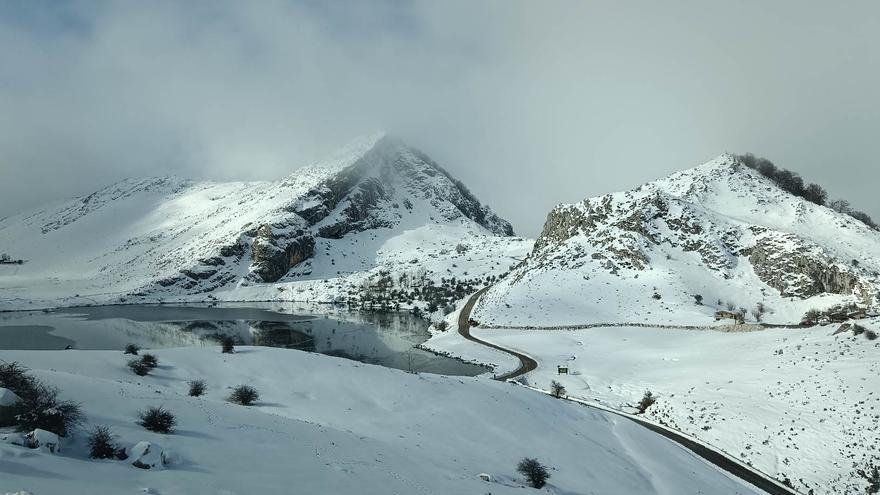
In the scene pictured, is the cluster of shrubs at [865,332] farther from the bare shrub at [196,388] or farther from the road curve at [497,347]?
the bare shrub at [196,388]

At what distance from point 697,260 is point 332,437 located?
3529 inches

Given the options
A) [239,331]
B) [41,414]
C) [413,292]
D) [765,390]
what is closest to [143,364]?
[41,414]

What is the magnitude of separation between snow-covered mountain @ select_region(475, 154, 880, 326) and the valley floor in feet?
71.0

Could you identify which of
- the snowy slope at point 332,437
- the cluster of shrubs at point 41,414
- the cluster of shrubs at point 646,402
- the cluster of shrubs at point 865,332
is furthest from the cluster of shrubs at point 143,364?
the cluster of shrubs at point 865,332

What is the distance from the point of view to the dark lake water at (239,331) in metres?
68.6

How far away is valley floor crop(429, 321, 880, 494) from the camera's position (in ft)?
93.8

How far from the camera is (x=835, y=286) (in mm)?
71125

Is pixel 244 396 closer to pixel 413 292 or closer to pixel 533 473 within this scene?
pixel 533 473

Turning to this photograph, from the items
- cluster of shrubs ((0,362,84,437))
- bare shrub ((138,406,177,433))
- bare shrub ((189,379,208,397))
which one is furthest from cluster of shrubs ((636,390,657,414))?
cluster of shrubs ((0,362,84,437))

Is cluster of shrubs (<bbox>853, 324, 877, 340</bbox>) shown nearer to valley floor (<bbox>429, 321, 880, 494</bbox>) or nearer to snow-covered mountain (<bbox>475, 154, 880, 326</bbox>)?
valley floor (<bbox>429, 321, 880, 494</bbox>)

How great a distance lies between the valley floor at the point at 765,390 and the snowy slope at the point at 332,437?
609cm

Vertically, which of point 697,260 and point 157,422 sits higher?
point 697,260

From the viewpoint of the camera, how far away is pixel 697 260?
88812 millimetres

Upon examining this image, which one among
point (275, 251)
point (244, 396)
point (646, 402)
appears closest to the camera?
point (244, 396)
